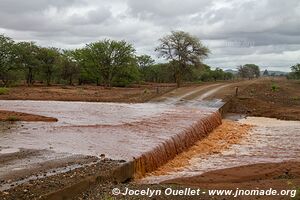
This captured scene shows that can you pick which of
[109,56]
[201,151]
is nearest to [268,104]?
[201,151]

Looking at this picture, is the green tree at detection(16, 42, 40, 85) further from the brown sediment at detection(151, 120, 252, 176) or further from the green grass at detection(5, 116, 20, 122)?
the green grass at detection(5, 116, 20, 122)

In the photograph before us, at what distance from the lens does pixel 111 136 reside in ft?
53.9

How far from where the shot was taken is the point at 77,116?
22.9 meters

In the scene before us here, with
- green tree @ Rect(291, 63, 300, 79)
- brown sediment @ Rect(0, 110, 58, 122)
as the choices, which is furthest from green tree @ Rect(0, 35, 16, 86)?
green tree @ Rect(291, 63, 300, 79)

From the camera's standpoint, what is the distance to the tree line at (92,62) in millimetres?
51656

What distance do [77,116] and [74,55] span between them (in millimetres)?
45975

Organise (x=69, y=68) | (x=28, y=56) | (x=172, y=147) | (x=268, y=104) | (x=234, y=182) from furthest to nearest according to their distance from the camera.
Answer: (x=69, y=68)
(x=28, y=56)
(x=268, y=104)
(x=172, y=147)
(x=234, y=182)

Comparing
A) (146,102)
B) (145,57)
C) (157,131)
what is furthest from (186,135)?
(145,57)

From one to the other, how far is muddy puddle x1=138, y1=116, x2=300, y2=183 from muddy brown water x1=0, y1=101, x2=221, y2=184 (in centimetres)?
92

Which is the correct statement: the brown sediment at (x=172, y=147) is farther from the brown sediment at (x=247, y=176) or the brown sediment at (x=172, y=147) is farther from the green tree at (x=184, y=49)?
the green tree at (x=184, y=49)

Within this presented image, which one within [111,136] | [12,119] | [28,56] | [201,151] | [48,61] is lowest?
[201,151]

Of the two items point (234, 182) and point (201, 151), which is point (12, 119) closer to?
point (201, 151)

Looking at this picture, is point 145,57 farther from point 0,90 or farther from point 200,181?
point 200,181

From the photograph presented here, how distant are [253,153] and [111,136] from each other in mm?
5833
